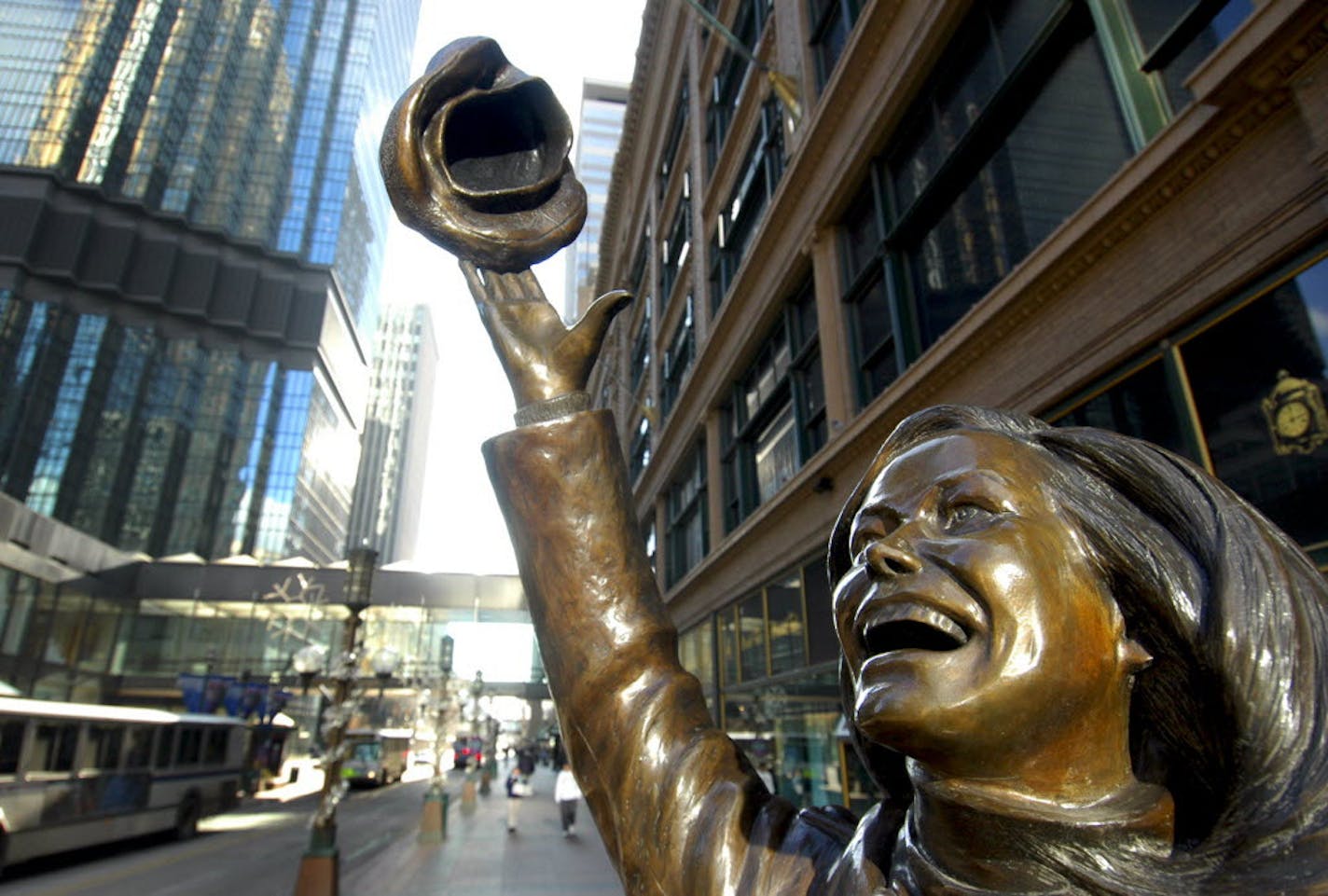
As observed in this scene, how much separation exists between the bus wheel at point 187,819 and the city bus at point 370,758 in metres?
15.2

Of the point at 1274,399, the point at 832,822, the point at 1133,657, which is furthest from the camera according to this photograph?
the point at 1274,399

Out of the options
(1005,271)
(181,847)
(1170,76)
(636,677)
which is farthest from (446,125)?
(181,847)

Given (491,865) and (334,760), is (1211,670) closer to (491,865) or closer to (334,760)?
(334,760)

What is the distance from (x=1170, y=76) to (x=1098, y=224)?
1.29 metres

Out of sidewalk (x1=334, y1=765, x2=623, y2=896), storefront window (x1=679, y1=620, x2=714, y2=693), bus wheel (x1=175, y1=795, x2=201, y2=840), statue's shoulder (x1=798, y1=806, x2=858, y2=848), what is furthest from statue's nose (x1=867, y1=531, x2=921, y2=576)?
bus wheel (x1=175, y1=795, x2=201, y2=840)

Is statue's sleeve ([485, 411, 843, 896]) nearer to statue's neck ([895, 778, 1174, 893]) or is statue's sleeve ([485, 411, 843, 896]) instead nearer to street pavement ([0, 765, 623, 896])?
statue's neck ([895, 778, 1174, 893])

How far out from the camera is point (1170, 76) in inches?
226

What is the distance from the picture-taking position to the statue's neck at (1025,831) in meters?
0.87

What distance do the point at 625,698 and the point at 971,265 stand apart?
817cm

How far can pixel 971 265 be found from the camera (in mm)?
8320

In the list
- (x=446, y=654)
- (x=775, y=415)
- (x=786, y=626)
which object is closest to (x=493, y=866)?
(x=786, y=626)

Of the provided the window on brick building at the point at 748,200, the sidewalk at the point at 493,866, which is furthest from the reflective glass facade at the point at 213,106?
the sidewalk at the point at 493,866

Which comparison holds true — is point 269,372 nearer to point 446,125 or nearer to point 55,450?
point 55,450

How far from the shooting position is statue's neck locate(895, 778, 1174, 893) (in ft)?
2.85
